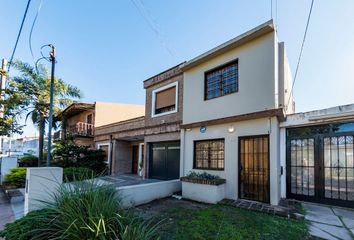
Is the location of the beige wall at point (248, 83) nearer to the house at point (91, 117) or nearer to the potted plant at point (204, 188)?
the potted plant at point (204, 188)

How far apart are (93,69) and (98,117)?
186 inches

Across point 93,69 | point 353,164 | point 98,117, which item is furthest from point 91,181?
point 98,117

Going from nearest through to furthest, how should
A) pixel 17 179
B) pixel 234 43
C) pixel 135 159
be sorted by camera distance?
pixel 234 43 < pixel 17 179 < pixel 135 159

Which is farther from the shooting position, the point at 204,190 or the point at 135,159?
the point at 135,159

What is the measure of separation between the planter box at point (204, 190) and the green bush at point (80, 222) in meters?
4.13

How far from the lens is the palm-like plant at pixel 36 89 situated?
1392 centimetres

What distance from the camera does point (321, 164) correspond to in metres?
6.89

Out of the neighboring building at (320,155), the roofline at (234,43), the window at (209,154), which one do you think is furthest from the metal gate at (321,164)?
the roofline at (234,43)

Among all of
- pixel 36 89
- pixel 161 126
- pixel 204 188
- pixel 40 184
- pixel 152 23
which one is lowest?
pixel 204 188

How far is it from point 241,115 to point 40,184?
21.3 feet

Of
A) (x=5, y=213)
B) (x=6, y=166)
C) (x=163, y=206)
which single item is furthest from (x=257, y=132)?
(x=6, y=166)

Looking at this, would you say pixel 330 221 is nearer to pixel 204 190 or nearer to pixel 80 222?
pixel 204 190

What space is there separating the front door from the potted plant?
803mm

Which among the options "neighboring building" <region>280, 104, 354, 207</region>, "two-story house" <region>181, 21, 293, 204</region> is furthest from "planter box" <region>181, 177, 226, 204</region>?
"neighboring building" <region>280, 104, 354, 207</region>
